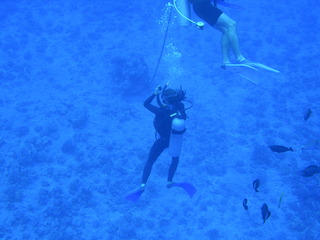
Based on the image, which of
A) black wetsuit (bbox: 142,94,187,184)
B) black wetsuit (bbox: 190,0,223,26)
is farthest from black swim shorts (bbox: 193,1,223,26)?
black wetsuit (bbox: 142,94,187,184)

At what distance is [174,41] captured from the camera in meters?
19.0

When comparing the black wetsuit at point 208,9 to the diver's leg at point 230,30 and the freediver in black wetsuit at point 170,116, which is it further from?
the freediver in black wetsuit at point 170,116

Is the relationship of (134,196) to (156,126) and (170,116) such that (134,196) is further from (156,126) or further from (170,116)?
(170,116)

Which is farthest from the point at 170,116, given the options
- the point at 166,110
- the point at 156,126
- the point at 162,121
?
the point at 156,126

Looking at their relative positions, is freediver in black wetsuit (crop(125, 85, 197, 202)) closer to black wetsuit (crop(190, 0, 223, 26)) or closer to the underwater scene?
the underwater scene

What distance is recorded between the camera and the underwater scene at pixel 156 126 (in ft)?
30.1

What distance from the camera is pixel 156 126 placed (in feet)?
20.5

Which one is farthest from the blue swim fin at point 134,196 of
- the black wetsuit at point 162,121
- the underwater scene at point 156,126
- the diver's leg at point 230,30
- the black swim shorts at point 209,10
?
the black swim shorts at point 209,10

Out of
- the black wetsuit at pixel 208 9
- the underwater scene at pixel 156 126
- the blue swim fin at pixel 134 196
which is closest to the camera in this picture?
the black wetsuit at pixel 208 9

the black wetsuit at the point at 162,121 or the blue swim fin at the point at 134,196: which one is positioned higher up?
the black wetsuit at the point at 162,121

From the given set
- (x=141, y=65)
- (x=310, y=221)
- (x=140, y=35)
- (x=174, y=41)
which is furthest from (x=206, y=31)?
(x=310, y=221)

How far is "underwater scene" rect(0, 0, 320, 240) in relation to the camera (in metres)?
9.18

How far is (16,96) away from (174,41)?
10.3 meters

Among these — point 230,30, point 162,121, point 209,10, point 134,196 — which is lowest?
point 134,196
